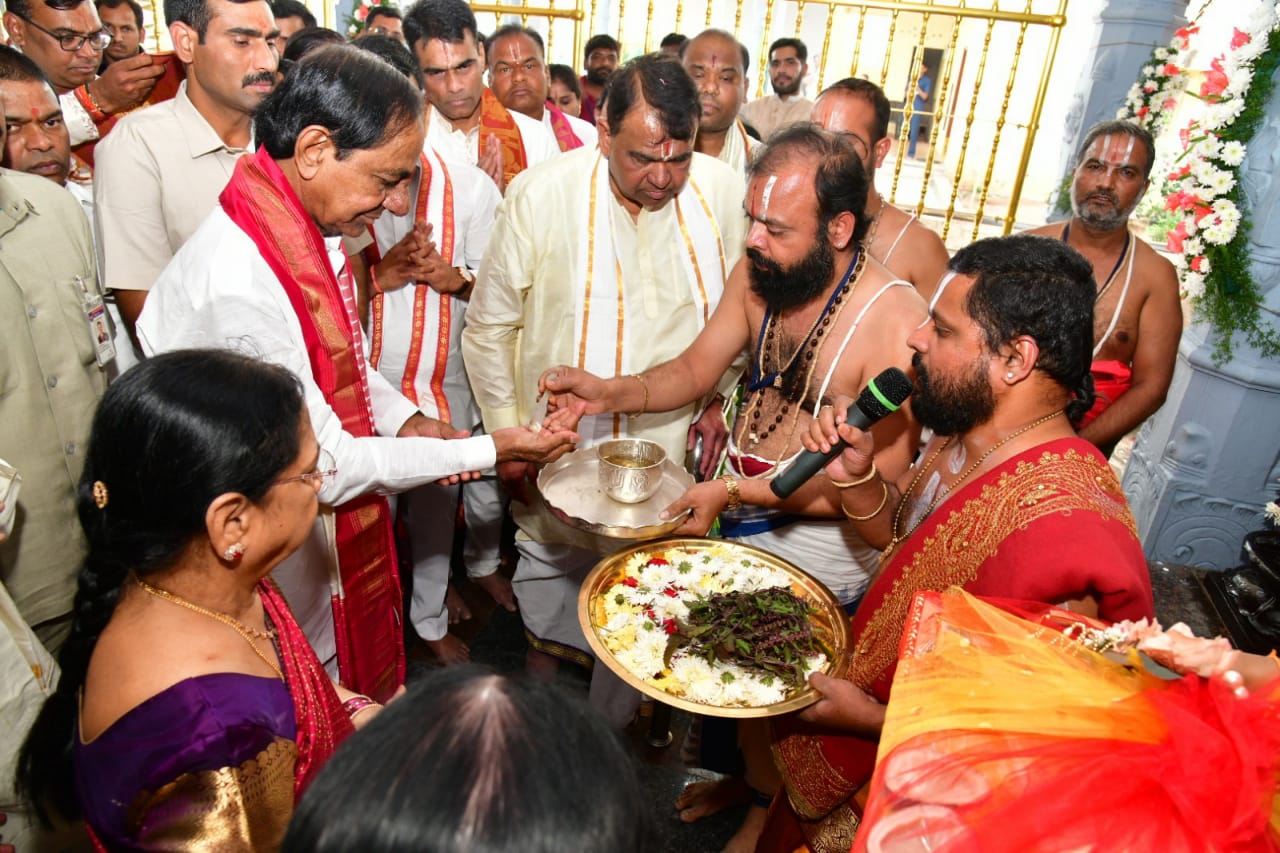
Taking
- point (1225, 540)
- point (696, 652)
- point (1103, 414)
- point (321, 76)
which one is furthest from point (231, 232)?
point (1225, 540)

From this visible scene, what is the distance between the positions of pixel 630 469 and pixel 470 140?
2948 mm

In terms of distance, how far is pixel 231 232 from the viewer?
234cm

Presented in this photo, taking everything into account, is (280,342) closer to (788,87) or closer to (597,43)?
(788,87)

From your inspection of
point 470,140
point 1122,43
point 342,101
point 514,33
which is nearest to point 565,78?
point 514,33

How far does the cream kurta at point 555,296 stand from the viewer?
3.43m

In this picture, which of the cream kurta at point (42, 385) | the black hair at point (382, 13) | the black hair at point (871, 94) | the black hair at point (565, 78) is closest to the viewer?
the cream kurta at point (42, 385)

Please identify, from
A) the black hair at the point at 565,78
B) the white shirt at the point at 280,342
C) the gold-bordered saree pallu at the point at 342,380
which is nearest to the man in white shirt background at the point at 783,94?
the black hair at the point at 565,78

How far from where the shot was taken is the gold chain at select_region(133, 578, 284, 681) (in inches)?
63.0

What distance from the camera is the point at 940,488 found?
240cm

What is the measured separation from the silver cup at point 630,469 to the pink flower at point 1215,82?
4145mm

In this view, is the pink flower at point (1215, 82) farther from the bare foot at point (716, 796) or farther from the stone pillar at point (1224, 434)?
the bare foot at point (716, 796)

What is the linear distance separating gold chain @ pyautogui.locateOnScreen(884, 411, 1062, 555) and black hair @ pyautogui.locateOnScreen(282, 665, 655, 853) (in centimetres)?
153

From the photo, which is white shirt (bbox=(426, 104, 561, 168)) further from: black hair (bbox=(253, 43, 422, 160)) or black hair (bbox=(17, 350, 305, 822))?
black hair (bbox=(17, 350, 305, 822))

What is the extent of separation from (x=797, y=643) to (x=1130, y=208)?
3.41 m
